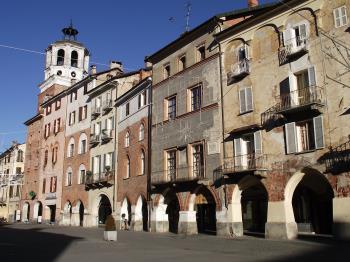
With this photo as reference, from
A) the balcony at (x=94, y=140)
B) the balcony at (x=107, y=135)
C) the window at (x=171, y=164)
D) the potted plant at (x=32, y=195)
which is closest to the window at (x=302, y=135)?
the window at (x=171, y=164)

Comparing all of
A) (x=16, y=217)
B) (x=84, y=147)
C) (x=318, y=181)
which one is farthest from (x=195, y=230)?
(x=16, y=217)

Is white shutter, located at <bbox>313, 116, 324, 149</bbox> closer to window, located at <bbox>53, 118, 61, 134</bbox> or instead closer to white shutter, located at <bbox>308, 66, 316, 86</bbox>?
white shutter, located at <bbox>308, 66, 316, 86</bbox>

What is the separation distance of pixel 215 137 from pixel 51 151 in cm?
3251

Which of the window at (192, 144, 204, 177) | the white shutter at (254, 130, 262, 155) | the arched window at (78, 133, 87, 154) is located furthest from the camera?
the arched window at (78, 133, 87, 154)

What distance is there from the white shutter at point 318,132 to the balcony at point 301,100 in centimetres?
63

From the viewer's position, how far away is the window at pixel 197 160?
28.6 m

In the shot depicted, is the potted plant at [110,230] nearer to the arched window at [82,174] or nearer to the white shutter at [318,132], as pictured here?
the white shutter at [318,132]

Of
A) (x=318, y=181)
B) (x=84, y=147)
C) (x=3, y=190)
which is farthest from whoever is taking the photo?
(x=3, y=190)

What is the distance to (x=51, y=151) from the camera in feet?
179

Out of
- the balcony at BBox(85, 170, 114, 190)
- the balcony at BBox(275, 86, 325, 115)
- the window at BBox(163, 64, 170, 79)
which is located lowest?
the balcony at BBox(85, 170, 114, 190)

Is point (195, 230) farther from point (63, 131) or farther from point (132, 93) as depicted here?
point (63, 131)

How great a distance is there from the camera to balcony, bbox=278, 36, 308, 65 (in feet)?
75.8

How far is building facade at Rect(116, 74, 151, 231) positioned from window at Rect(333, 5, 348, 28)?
17378 mm

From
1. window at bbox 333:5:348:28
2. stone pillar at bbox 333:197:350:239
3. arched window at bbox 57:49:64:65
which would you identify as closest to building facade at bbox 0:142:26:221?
arched window at bbox 57:49:64:65
